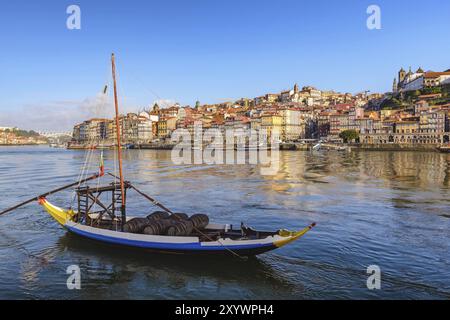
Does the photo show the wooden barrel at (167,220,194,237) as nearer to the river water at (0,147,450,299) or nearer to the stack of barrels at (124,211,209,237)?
the stack of barrels at (124,211,209,237)

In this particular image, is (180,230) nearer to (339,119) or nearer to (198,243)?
(198,243)

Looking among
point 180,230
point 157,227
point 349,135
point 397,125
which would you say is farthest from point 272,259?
point 397,125

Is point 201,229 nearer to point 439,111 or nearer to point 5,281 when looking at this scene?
point 5,281

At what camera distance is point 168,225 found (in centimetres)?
1359

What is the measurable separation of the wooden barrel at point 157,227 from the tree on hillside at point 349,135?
3703 inches

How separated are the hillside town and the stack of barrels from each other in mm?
64815

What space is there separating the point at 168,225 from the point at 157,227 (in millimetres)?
380

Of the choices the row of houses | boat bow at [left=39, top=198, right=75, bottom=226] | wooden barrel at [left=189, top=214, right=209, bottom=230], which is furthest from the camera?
the row of houses

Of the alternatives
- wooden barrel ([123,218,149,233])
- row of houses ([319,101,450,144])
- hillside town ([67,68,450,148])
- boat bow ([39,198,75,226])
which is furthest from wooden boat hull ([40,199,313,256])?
row of houses ([319,101,450,144])

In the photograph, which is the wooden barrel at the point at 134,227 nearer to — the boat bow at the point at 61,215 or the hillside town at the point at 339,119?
the boat bow at the point at 61,215

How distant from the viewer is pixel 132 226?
1369cm

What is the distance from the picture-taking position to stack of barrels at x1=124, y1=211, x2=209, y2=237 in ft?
43.5

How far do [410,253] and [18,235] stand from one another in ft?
50.1
